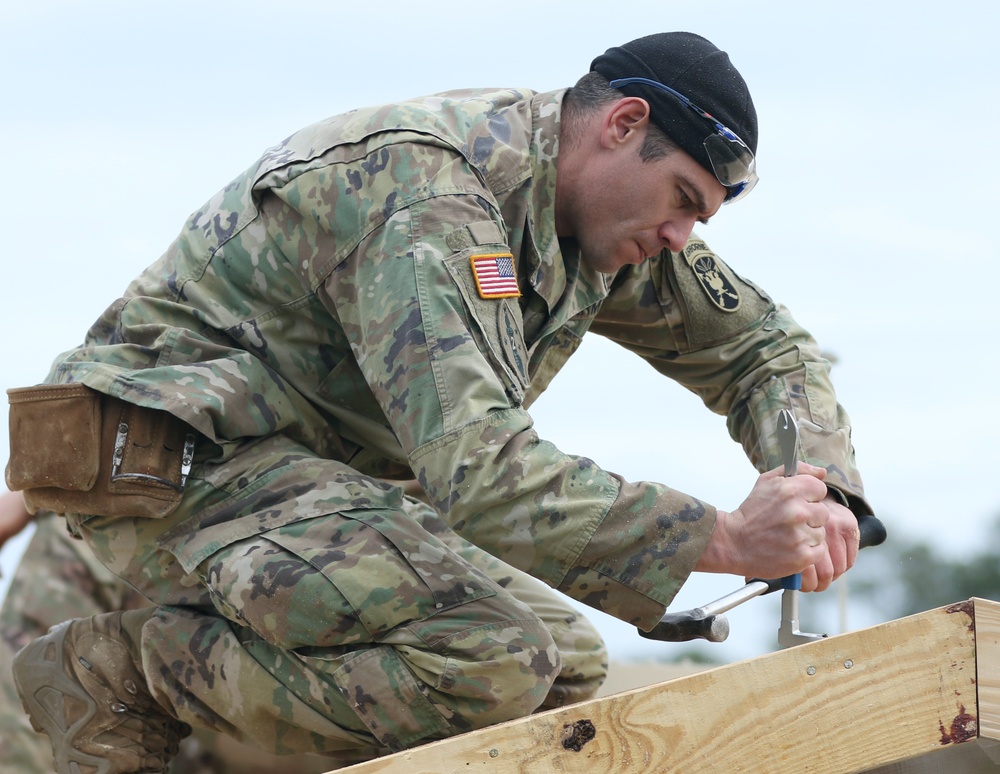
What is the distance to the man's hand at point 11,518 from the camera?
4199 mm

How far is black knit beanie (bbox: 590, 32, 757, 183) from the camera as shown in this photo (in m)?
2.73

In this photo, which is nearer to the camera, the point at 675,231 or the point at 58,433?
the point at 58,433

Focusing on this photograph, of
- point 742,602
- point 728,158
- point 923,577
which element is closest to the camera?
point 742,602

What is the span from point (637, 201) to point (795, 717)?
1.23m

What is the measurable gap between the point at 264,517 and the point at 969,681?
136 centimetres

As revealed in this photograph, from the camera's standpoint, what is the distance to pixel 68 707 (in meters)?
2.82

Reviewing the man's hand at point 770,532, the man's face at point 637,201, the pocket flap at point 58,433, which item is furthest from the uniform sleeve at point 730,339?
the pocket flap at point 58,433

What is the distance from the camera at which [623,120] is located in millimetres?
2773

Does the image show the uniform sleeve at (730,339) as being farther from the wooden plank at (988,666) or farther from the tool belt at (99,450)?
the tool belt at (99,450)

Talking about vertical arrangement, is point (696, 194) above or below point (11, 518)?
above

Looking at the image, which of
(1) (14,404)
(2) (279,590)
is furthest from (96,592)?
(2) (279,590)

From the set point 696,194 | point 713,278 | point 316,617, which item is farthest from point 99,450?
point 713,278

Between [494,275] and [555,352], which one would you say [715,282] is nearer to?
[555,352]

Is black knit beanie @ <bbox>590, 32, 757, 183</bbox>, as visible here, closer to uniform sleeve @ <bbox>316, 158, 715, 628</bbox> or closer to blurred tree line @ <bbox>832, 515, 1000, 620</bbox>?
uniform sleeve @ <bbox>316, 158, 715, 628</bbox>
